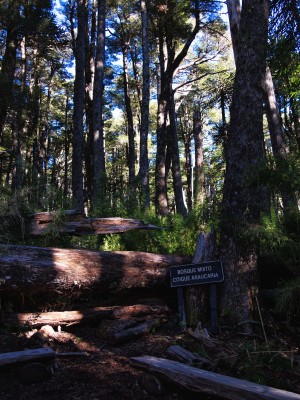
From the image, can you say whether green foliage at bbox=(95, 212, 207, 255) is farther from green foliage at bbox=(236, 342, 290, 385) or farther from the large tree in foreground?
green foliage at bbox=(236, 342, 290, 385)

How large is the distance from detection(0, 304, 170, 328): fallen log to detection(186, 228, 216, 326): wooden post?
44cm

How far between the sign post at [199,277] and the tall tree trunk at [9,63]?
552 inches

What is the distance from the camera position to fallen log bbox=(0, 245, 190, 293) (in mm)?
4836

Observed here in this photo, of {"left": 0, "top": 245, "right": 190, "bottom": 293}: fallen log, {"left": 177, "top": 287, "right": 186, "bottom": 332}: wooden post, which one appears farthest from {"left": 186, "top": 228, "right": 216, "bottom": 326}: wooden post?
{"left": 0, "top": 245, "right": 190, "bottom": 293}: fallen log

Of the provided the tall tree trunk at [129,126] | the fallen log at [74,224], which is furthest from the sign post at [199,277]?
the tall tree trunk at [129,126]

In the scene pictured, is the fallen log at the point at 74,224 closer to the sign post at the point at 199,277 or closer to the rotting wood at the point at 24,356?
the sign post at the point at 199,277

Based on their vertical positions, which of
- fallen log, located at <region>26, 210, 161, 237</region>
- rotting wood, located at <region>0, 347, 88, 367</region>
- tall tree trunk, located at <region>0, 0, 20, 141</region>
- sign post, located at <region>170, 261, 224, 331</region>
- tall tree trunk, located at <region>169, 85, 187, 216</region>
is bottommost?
rotting wood, located at <region>0, 347, 88, 367</region>

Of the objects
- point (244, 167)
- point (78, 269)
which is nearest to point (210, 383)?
point (78, 269)

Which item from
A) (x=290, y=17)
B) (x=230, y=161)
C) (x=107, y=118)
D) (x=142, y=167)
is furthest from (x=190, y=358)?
(x=107, y=118)

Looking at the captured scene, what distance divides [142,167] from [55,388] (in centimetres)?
1281

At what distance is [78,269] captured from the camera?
524cm

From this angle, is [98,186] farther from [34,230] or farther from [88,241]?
[34,230]

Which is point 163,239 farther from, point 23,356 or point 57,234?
point 23,356

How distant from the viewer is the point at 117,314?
5.30 m
